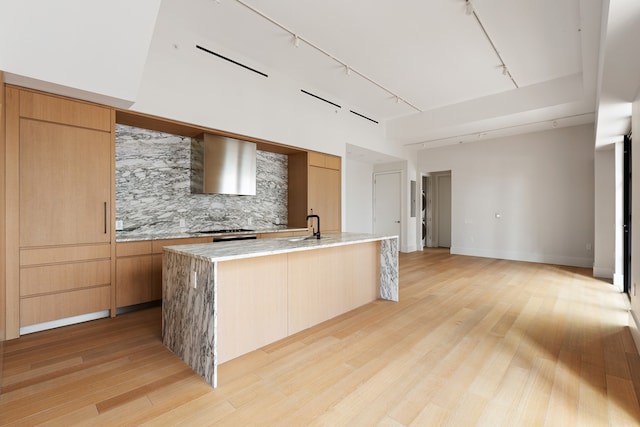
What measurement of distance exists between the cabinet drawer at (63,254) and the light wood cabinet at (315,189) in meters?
3.17

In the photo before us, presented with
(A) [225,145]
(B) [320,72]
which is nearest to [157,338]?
(A) [225,145]

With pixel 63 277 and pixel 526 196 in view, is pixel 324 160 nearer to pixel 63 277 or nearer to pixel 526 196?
pixel 63 277

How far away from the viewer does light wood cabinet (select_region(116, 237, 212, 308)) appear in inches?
137

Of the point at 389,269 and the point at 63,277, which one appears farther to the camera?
the point at 389,269

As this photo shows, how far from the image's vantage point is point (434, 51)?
4332 mm

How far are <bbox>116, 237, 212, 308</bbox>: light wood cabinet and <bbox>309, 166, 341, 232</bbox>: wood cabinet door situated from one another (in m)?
2.71

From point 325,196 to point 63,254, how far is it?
4.09 meters

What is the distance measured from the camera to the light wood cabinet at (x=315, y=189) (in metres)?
5.67

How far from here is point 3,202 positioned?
2764mm

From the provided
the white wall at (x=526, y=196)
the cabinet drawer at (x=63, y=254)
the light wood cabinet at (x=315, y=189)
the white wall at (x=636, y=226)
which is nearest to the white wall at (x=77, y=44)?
the cabinet drawer at (x=63, y=254)

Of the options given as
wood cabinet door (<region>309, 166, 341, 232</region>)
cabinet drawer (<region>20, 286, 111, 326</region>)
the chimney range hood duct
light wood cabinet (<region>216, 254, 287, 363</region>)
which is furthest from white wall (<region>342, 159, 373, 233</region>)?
cabinet drawer (<region>20, 286, 111, 326</region>)

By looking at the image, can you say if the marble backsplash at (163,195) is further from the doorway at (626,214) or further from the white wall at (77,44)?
the doorway at (626,214)

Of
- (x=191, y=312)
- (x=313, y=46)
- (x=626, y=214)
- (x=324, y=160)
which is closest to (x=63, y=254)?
(x=191, y=312)

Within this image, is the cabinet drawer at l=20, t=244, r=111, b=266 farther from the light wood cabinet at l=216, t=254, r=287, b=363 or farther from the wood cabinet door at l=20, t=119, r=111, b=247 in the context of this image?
the light wood cabinet at l=216, t=254, r=287, b=363
